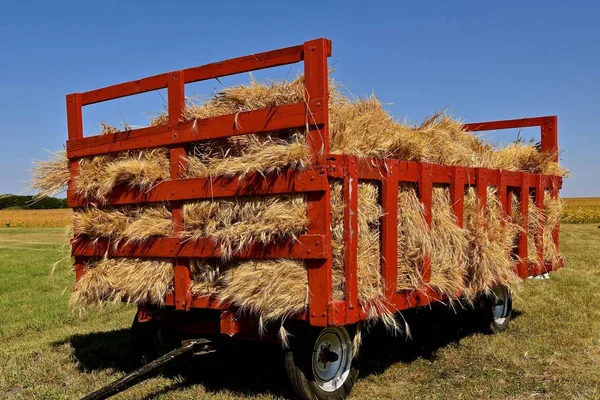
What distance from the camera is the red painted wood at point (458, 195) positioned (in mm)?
5113

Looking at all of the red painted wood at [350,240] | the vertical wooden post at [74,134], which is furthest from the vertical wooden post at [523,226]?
the vertical wooden post at [74,134]

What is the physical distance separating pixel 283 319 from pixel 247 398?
3.07 feet

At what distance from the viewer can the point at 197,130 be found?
4453 millimetres

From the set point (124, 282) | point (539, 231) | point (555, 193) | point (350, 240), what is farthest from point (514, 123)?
point (124, 282)

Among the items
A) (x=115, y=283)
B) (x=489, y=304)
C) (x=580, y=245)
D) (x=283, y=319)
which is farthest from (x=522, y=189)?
(x=580, y=245)

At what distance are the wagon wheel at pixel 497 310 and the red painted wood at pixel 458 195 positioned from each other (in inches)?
74.5

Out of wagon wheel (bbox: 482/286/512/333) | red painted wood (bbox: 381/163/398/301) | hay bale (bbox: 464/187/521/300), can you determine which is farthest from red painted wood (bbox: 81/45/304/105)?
wagon wheel (bbox: 482/286/512/333)

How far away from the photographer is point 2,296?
10453 millimetres

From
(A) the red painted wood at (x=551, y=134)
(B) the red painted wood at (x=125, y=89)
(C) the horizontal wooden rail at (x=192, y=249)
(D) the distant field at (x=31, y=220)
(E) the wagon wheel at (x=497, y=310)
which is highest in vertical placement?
(B) the red painted wood at (x=125, y=89)

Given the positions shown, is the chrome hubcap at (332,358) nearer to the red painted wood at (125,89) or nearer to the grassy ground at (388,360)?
the grassy ground at (388,360)

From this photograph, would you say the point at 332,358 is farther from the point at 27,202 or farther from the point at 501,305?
the point at 501,305

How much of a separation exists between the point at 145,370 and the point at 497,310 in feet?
14.7

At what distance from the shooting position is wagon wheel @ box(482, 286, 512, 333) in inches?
270

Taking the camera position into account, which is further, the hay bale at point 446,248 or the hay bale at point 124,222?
the hay bale at point 446,248
